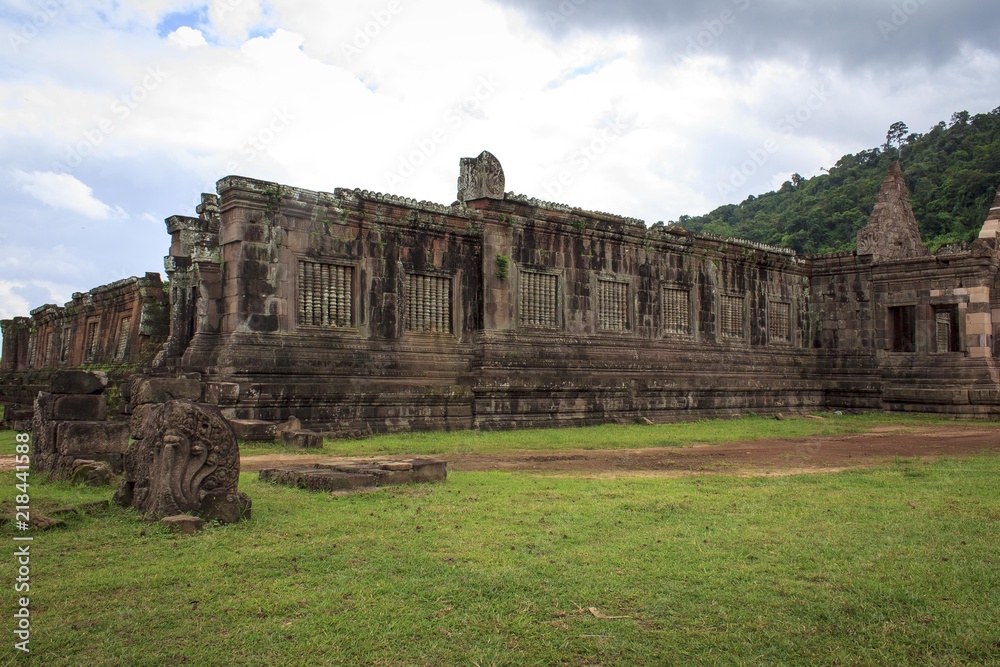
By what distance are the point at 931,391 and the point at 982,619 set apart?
71.3 feet

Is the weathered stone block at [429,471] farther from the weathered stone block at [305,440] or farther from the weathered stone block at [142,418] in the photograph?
the weathered stone block at [305,440]

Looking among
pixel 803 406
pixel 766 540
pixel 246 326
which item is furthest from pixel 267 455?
pixel 803 406

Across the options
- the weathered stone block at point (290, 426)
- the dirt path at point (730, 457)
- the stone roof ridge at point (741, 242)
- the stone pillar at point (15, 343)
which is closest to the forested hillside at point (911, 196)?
the stone roof ridge at point (741, 242)

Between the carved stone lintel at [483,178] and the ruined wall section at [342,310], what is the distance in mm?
657

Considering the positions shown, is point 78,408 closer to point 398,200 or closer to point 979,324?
point 398,200

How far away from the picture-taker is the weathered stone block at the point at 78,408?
9.78m

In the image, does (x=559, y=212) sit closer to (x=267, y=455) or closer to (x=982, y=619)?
(x=267, y=455)

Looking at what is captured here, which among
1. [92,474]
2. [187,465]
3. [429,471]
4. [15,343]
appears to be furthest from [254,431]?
[15,343]

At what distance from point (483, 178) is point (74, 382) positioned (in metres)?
10.6

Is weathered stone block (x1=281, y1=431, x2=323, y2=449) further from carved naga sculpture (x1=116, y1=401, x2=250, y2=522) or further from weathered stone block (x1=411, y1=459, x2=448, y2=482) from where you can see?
carved naga sculpture (x1=116, y1=401, x2=250, y2=522)

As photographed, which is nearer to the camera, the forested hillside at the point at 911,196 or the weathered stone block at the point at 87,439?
the weathered stone block at the point at 87,439

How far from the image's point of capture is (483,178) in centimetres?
1838

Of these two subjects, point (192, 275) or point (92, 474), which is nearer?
point (92, 474)

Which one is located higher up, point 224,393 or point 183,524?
point 224,393
